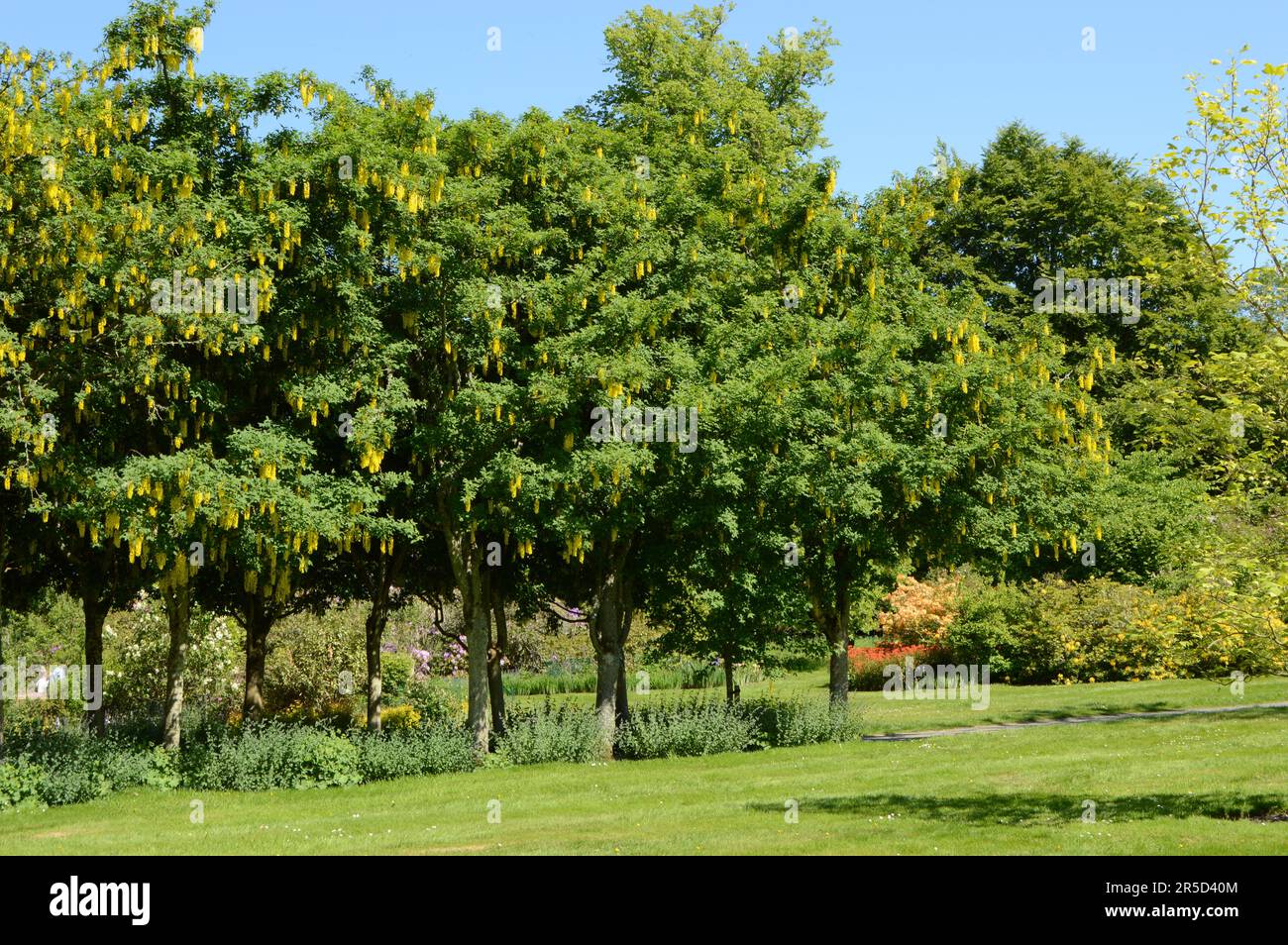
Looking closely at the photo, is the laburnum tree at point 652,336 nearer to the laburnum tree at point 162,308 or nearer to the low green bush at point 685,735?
the low green bush at point 685,735

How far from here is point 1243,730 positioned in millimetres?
19953

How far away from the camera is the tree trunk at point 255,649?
72.6 ft

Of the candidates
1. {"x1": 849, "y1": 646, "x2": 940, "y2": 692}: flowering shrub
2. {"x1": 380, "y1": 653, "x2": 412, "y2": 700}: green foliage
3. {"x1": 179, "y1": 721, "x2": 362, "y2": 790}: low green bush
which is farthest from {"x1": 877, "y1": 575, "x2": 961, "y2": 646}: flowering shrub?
{"x1": 179, "y1": 721, "x2": 362, "y2": 790}: low green bush

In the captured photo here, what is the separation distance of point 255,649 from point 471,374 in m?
7.09

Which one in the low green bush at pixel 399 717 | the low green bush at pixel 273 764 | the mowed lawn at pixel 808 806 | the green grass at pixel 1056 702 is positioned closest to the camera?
the mowed lawn at pixel 808 806

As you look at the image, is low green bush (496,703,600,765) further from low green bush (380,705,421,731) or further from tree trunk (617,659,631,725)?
low green bush (380,705,421,731)

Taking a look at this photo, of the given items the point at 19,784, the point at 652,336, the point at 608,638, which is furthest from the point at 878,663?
the point at 19,784

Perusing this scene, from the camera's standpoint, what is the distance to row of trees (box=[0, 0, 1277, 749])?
664 inches

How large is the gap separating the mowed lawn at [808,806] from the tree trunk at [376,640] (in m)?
3.72

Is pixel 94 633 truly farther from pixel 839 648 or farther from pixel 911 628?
pixel 911 628

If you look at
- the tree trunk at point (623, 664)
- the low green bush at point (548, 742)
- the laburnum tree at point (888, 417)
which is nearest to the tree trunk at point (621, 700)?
the tree trunk at point (623, 664)

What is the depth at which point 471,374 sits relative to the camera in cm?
1945

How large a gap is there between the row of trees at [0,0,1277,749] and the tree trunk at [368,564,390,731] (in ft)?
0.28

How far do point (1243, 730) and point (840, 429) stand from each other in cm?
799
